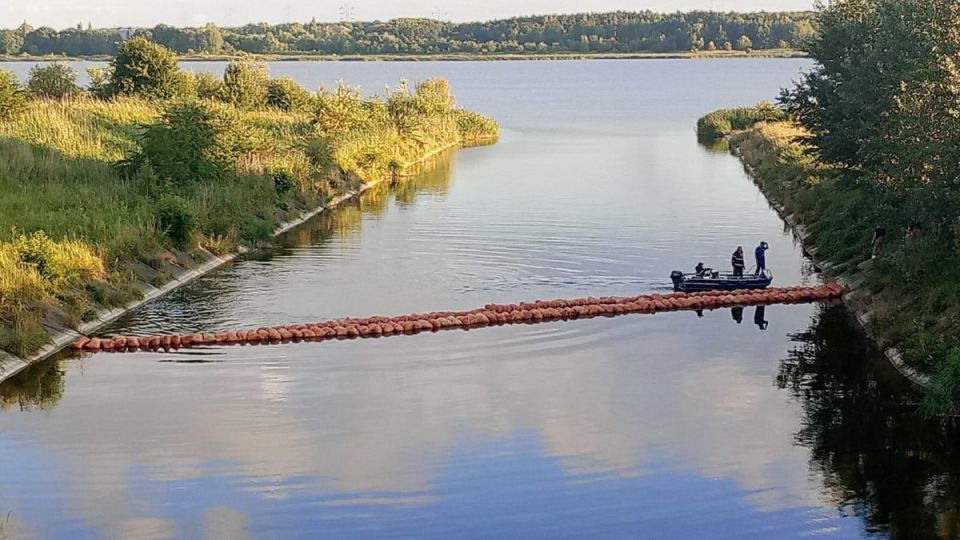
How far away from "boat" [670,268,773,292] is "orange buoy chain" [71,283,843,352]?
37 centimetres

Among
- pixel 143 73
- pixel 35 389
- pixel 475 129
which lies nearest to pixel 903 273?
pixel 35 389

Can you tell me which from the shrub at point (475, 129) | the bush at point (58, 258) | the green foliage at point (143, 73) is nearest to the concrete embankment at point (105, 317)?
the bush at point (58, 258)

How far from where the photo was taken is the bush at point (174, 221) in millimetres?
42281

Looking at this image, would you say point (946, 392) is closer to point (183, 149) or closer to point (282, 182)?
point (183, 149)

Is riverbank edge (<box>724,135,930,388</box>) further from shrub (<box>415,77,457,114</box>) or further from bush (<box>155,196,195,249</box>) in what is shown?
shrub (<box>415,77,457,114</box>)

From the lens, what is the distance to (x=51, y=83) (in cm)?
7306

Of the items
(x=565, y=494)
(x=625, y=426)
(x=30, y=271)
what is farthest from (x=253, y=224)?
(x=565, y=494)

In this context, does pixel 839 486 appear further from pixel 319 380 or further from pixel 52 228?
pixel 52 228

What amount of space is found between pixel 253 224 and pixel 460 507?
1097 inches

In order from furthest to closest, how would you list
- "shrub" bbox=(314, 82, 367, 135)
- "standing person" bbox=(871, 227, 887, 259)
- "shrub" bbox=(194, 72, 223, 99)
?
"shrub" bbox=(194, 72, 223, 99)
"shrub" bbox=(314, 82, 367, 135)
"standing person" bbox=(871, 227, 887, 259)

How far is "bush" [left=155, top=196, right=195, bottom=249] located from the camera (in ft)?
139

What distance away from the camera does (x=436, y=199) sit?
2496 inches

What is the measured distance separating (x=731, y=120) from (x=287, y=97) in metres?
36.5

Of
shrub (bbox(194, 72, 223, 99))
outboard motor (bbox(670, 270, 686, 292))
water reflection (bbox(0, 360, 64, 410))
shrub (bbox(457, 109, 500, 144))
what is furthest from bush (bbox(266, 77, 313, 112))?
water reflection (bbox(0, 360, 64, 410))
